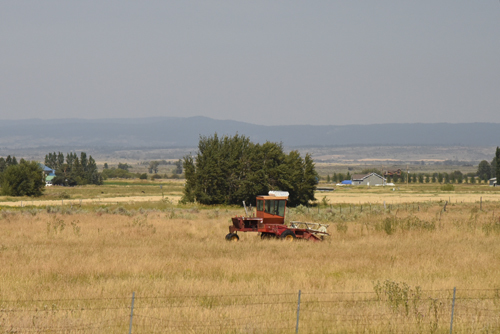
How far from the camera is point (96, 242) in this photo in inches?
1032

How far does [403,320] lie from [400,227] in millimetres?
19375

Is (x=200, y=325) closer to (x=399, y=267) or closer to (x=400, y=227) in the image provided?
(x=399, y=267)

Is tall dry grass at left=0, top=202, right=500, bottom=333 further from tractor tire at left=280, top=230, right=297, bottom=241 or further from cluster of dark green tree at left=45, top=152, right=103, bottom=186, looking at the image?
cluster of dark green tree at left=45, top=152, right=103, bottom=186

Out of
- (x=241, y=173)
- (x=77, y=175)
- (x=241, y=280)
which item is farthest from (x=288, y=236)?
(x=77, y=175)

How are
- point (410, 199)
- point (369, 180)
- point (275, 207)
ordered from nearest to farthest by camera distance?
point (275, 207)
point (410, 199)
point (369, 180)

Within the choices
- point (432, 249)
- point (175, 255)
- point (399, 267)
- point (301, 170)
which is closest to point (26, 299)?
point (175, 255)

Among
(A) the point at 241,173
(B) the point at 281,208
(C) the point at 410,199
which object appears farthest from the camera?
(C) the point at 410,199

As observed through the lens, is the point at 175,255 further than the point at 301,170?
No

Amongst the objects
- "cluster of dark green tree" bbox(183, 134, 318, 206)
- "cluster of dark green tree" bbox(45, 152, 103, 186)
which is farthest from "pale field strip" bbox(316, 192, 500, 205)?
"cluster of dark green tree" bbox(45, 152, 103, 186)

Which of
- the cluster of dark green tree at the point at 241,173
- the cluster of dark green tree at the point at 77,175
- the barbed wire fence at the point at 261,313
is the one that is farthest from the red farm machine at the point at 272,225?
the cluster of dark green tree at the point at 77,175

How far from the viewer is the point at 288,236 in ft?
93.4

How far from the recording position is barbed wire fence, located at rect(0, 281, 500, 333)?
11.9 meters

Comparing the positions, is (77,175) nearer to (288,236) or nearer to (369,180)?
(369,180)

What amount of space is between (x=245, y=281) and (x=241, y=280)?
171 mm
